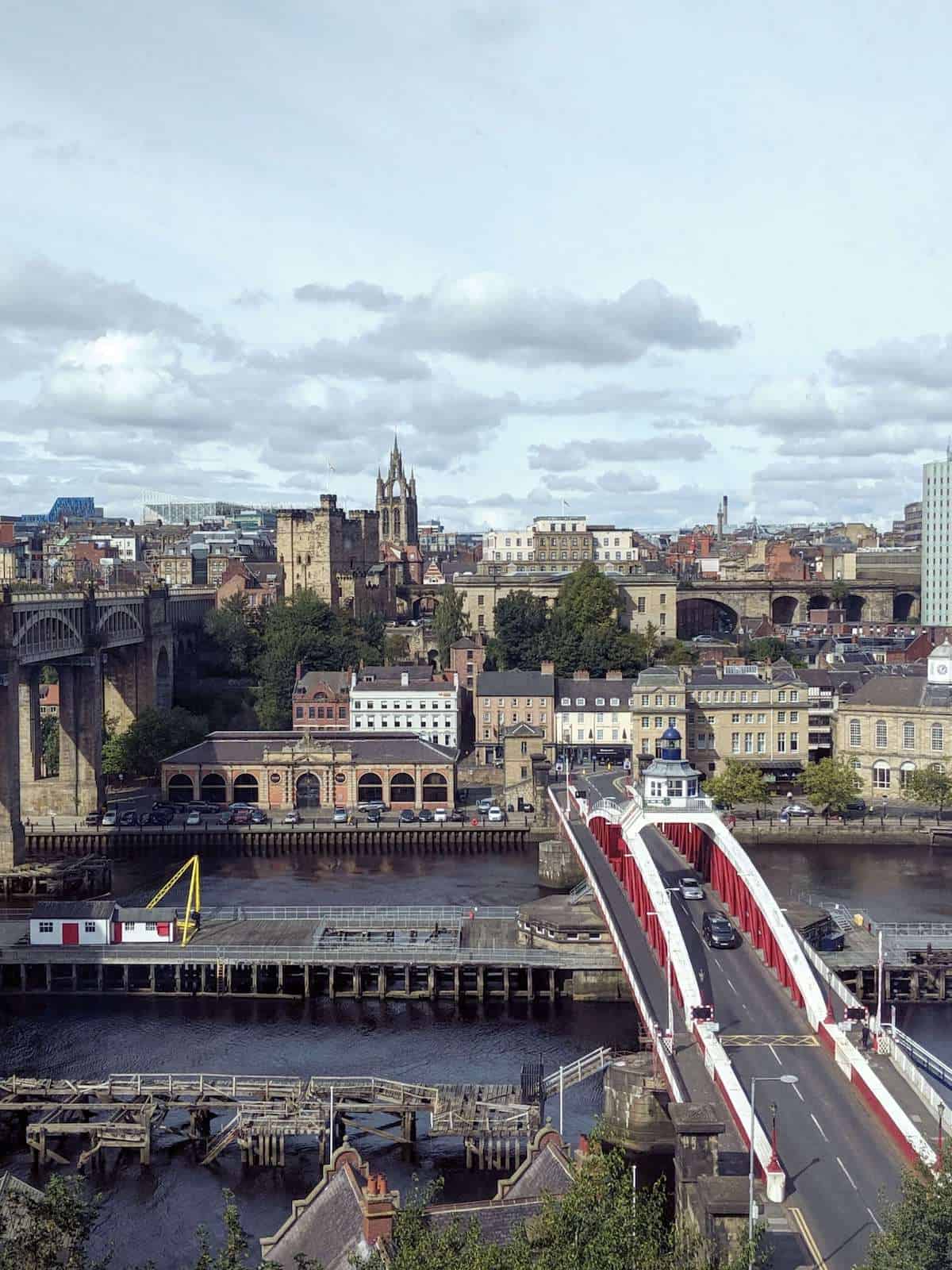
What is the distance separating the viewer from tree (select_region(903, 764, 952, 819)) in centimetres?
7244

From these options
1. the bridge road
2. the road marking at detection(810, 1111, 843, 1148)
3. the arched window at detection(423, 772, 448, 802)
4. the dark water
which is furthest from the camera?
the arched window at detection(423, 772, 448, 802)

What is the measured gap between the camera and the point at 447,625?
360ft

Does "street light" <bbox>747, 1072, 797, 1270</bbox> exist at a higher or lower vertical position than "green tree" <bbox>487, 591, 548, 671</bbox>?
lower

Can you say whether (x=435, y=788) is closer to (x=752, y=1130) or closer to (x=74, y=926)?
(x=74, y=926)

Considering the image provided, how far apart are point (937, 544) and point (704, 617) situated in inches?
988

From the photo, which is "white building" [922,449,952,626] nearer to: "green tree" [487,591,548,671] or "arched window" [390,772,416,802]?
"green tree" [487,591,548,671]

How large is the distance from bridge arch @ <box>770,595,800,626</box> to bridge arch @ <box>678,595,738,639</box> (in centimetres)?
433

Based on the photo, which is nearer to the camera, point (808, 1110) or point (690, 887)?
point (808, 1110)

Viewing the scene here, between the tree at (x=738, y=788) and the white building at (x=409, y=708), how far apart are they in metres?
18.0

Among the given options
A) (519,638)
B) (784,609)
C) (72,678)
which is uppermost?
(784,609)

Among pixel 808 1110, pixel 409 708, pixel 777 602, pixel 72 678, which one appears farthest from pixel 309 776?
pixel 777 602

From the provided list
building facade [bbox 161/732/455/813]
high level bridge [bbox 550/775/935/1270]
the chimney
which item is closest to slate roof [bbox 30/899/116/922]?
high level bridge [bbox 550/775/935/1270]

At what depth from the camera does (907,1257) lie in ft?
69.7

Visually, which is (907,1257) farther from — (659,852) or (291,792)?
(291,792)
